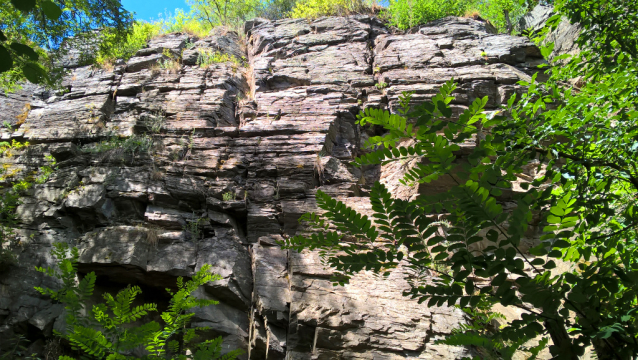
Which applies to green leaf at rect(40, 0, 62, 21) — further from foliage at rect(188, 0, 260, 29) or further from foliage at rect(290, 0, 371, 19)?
foliage at rect(188, 0, 260, 29)

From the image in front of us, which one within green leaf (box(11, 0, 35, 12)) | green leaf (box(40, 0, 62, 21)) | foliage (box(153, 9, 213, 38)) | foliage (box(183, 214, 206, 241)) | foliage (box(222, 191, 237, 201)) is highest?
foliage (box(153, 9, 213, 38))

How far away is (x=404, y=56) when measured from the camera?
31.8 ft

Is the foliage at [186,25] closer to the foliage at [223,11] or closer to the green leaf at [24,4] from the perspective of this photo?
the foliage at [223,11]

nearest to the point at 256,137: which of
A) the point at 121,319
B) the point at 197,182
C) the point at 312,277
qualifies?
the point at 197,182

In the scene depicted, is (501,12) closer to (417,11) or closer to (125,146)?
(417,11)

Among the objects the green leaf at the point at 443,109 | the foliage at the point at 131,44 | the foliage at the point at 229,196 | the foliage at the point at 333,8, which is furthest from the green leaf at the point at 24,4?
the foliage at the point at 333,8

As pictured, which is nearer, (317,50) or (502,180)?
(502,180)

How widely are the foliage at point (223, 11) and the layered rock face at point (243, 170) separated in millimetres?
2391

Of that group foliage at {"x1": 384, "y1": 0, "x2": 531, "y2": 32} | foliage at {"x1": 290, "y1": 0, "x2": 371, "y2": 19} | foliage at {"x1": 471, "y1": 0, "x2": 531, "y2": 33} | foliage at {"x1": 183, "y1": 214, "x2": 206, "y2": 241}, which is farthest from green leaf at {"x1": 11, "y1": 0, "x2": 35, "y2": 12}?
foliage at {"x1": 471, "y1": 0, "x2": 531, "y2": 33}

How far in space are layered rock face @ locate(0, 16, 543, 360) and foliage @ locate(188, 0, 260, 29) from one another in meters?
2.39

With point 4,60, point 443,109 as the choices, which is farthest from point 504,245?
point 4,60

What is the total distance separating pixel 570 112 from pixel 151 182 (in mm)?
5993

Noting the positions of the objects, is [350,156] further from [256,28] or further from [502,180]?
[256,28]

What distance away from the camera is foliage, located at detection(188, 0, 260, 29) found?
13.5 m
